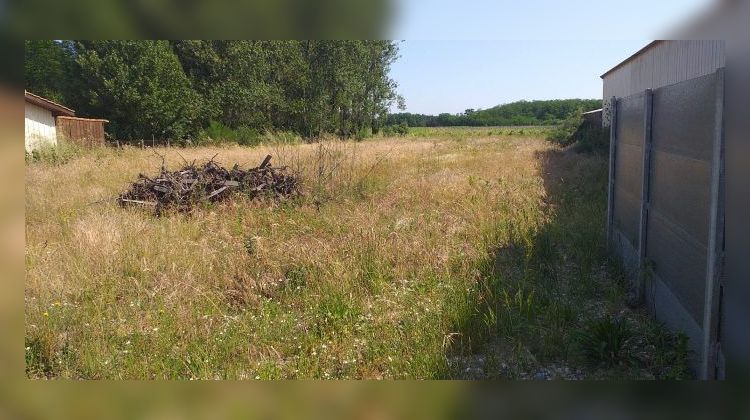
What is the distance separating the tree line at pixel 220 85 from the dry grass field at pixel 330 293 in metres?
17.0

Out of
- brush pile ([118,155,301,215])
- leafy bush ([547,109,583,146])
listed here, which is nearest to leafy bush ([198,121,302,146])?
leafy bush ([547,109,583,146])

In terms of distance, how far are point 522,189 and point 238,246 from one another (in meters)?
6.02

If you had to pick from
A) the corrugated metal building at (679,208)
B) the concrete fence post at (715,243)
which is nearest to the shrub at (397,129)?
the corrugated metal building at (679,208)

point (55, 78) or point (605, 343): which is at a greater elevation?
point (55, 78)

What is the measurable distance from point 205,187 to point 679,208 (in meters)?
7.21

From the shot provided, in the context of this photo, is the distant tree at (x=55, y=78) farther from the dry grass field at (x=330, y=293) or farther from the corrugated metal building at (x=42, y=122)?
the dry grass field at (x=330, y=293)

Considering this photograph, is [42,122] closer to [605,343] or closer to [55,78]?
[55,78]

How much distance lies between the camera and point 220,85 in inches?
1304

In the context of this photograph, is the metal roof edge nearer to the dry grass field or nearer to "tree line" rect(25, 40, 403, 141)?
the dry grass field

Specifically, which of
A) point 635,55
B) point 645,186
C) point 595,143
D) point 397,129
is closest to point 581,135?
point 595,143

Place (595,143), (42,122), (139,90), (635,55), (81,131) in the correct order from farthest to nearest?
(139,90) < (81,131) < (595,143) < (42,122) < (635,55)

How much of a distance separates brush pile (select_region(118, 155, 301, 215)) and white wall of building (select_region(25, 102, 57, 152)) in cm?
887
